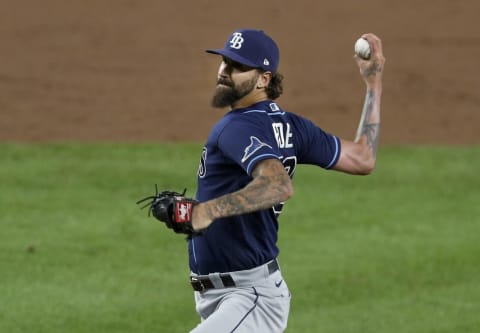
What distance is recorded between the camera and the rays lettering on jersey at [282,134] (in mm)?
5832

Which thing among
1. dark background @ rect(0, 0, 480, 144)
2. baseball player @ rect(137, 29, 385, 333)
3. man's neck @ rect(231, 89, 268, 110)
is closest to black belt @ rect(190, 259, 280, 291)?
baseball player @ rect(137, 29, 385, 333)

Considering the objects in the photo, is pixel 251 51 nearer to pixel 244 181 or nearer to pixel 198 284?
pixel 244 181

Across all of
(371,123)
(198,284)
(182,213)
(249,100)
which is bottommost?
(198,284)

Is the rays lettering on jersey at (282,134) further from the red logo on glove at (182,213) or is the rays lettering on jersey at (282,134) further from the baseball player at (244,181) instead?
the red logo on glove at (182,213)

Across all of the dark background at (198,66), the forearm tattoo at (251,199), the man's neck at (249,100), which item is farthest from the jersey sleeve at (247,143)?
the dark background at (198,66)

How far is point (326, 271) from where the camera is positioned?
1048 cm

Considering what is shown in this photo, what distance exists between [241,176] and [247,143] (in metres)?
0.31

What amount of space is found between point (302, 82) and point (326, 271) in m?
6.73

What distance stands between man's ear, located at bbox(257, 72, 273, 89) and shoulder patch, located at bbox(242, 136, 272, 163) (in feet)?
1.62

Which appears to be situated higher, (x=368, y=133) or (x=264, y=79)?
(x=264, y=79)

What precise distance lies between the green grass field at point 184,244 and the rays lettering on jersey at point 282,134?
3.33 m

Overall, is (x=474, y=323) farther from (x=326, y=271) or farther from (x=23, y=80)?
(x=23, y=80)

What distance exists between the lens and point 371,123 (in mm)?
6648

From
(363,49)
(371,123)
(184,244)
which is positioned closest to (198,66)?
(184,244)
